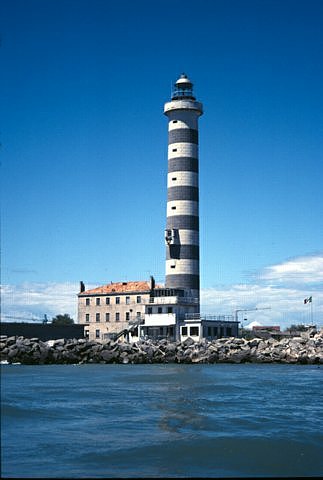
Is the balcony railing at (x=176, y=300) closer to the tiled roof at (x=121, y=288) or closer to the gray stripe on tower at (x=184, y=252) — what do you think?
the gray stripe on tower at (x=184, y=252)

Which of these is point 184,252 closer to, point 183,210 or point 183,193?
point 183,210

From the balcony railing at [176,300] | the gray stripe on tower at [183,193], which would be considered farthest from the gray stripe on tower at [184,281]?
the gray stripe on tower at [183,193]

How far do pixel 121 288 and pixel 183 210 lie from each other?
12.9 meters

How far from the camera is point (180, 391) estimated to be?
2139cm

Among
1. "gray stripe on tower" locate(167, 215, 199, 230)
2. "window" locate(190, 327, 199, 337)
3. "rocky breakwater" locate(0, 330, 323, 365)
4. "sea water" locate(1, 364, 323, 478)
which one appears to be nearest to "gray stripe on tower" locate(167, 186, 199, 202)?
"gray stripe on tower" locate(167, 215, 199, 230)

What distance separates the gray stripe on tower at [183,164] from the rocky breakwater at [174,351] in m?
13.2

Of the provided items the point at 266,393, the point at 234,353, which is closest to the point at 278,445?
the point at 266,393

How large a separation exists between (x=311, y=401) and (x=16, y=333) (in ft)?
91.8

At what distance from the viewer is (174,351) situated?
46.2 m

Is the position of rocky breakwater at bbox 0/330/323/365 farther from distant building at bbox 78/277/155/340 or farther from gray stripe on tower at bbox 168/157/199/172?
gray stripe on tower at bbox 168/157/199/172

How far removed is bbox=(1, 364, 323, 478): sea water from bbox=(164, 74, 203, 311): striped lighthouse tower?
31.6 meters

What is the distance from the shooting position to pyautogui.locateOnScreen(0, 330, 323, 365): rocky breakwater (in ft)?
130

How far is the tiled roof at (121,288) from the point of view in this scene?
6012cm

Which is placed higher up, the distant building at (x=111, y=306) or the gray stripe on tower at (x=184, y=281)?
the gray stripe on tower at (x=184, y=281)
